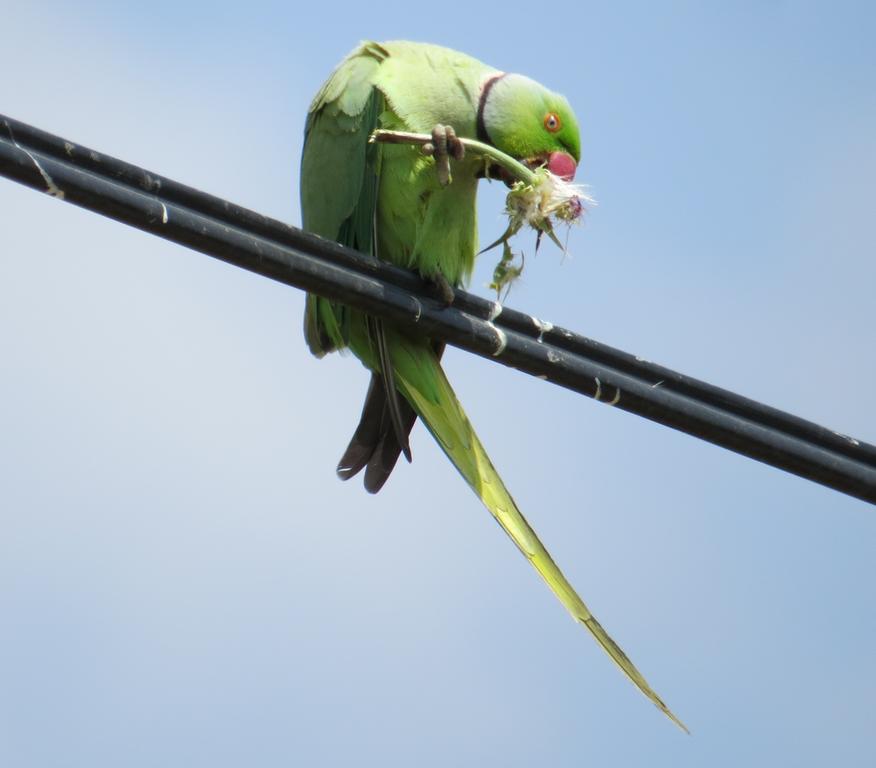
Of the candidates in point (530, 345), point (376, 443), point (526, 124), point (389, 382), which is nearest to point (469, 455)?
point (389, 382)

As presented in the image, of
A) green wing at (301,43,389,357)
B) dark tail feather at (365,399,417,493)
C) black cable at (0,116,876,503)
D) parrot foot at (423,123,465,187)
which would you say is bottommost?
black cable at (0,116,876,503)

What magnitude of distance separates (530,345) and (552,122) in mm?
1628

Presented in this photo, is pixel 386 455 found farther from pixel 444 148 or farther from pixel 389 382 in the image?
pixel 444 148

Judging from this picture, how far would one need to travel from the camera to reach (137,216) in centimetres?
234

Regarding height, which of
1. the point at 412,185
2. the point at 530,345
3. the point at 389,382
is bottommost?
Answer: the point at 530,345

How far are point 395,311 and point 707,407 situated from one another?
2.32ft

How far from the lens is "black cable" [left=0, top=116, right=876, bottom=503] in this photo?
8.13 feet

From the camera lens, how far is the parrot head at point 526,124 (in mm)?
4191

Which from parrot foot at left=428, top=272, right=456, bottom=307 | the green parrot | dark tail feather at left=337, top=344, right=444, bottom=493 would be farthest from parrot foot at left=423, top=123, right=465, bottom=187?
dark tail feather at left=337, top=344, right=444, bottom=493

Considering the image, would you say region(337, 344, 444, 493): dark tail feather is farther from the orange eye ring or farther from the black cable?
the black cable

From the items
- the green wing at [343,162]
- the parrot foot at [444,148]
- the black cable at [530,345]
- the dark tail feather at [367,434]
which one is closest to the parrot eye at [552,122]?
the green wing at [343,162]

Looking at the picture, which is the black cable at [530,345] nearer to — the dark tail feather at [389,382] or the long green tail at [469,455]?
the long green tail at [469,455]

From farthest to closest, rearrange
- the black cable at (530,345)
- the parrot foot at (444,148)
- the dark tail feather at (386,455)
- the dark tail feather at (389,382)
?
1. the dark tail feather at (386,455)
2. the dark tail feather at (389,382)
3. the parrot foot at (444,148)
4. the black cable at (530,345)

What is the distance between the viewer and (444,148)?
11.4 feet
